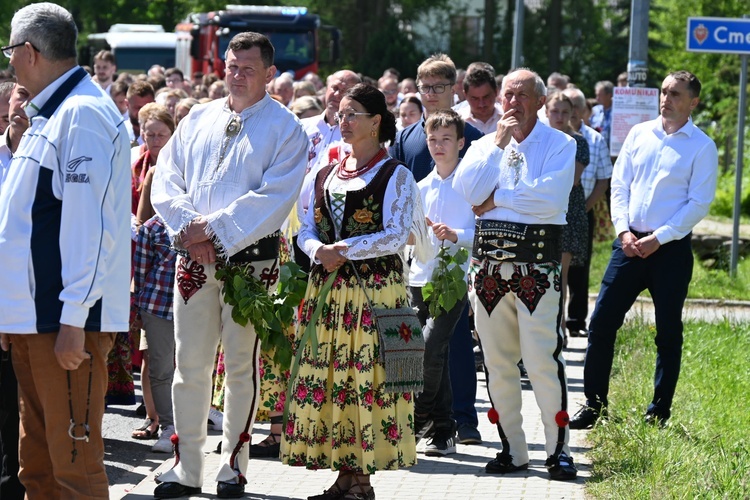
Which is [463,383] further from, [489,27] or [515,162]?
[489,27]

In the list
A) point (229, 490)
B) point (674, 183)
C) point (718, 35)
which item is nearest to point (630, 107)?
point (718, 35)

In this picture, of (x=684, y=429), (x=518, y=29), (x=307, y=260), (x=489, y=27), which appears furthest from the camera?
(x=489, y=27)

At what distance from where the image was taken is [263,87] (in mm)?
6797

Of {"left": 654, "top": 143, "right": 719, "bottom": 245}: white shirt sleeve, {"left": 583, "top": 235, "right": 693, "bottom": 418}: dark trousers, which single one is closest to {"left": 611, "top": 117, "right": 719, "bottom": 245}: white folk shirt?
{"left": 654, "top": 143, "right": 719, "bottom": 245}: white shirt sleeve

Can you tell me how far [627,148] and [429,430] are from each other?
223cm

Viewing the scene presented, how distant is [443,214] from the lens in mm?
7656

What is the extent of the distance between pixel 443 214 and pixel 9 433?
2916 millimetres

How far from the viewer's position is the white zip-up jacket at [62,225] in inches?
187

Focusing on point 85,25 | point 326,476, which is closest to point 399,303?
point 326,476

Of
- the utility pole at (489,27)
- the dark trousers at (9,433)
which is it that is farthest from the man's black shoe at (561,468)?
the utility pole at (489,27)

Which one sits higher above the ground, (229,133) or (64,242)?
(229,133)

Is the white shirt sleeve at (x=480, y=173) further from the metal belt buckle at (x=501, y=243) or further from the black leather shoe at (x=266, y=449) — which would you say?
the black leather shoe at (x=266, y=449)

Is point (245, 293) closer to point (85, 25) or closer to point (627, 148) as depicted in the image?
point (627, 148)

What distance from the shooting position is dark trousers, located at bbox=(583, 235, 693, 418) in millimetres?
8078
